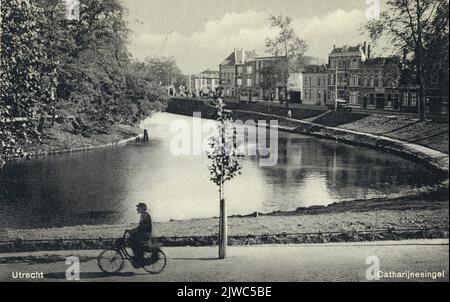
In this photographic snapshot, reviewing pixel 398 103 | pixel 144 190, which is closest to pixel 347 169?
pixel 144 190

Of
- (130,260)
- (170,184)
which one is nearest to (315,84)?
(170,184)

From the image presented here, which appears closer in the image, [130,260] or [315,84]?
[130,260]

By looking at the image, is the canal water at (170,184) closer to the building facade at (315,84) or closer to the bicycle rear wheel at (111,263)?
the bicycle rear wheel at (111,263)

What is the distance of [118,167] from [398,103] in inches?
1366

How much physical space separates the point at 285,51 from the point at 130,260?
135 feet

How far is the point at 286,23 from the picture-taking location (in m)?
43.8

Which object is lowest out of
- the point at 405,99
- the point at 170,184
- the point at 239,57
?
the point at 170,184

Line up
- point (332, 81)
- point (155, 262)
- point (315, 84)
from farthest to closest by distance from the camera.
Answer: point (315, 84), point (332, 81), point (155, 262)

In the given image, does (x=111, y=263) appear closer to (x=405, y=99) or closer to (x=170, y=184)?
(x=170, y=184)

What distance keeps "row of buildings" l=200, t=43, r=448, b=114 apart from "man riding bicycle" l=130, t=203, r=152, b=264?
3191 centimetres

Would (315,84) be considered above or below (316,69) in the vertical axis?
below

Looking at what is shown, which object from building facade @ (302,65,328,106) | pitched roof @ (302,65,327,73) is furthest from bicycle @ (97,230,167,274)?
pitched roof @ (302,65,327,73)

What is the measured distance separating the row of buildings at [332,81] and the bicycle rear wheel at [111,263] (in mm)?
32481

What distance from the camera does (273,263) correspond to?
428 inches
